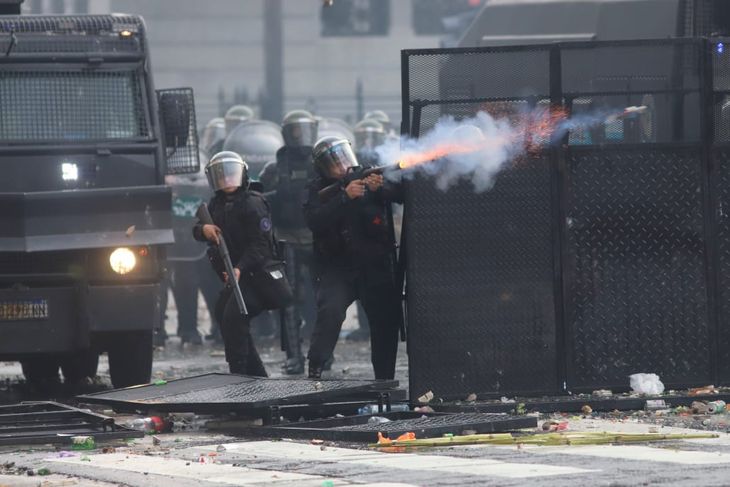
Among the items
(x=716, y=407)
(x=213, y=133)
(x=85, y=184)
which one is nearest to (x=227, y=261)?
(x=85, y=184)

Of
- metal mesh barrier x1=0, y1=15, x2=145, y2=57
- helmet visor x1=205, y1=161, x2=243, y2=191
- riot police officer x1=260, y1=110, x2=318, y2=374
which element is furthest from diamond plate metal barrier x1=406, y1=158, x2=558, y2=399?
riot police officer x1=260, y1=110, x2=318, y2=374

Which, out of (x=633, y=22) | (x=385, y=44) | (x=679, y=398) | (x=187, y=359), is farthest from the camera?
(x=385, y=44)

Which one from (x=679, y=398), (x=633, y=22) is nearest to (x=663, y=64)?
(x=679, y=398)

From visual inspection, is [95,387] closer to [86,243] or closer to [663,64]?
[86,243]

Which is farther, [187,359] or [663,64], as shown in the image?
[187,359]

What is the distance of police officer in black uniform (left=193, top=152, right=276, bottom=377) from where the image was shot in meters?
12.6

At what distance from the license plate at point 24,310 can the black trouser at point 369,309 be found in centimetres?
200

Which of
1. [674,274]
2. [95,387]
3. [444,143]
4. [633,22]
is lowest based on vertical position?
[95,387]

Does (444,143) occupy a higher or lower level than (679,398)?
higher

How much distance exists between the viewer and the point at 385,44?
5688cm

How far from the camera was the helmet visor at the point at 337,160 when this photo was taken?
1242 cm

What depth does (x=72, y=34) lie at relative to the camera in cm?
1389

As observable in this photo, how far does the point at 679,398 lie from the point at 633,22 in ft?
32.7

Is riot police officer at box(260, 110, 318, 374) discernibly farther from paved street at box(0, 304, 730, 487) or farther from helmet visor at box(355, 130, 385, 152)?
paved street at box(0, 304, 730, 487)
